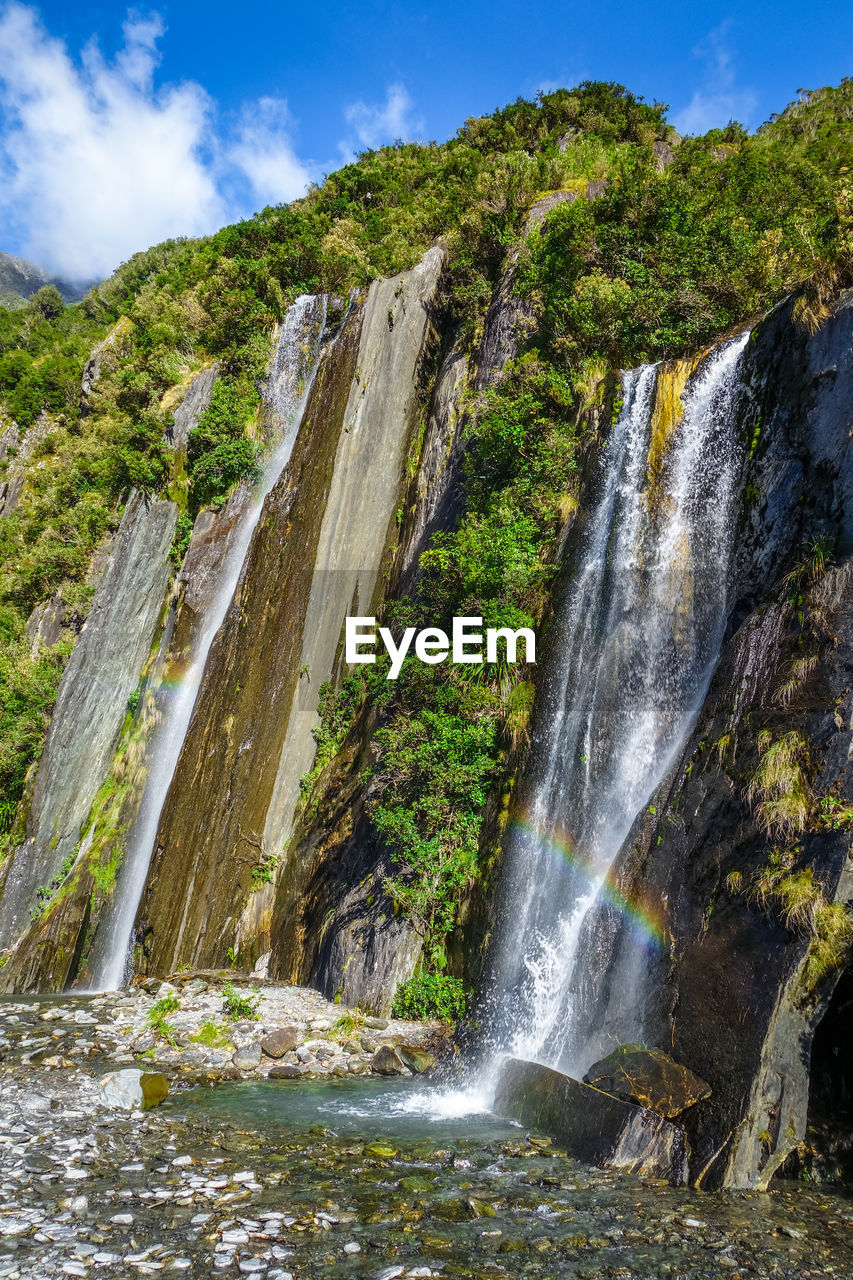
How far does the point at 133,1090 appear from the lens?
6.77m

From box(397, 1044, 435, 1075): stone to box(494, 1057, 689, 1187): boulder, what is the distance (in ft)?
5.27

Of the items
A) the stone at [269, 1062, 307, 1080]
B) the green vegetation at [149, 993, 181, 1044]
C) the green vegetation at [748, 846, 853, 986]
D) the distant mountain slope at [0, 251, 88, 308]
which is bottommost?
the green vegetation at [149, 993, 181, 1044]

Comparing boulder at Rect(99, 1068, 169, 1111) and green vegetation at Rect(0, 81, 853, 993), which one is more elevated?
green vegetation at Rect(0, 81, 853, 993)

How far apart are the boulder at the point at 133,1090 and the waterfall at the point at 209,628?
7.23m

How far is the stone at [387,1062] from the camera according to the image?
8.26 meters

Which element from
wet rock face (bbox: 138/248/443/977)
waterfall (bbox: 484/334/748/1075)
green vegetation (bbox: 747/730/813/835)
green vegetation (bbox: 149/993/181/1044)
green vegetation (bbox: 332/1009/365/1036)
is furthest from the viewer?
wet rock face (bbox: 138/248/443/977)

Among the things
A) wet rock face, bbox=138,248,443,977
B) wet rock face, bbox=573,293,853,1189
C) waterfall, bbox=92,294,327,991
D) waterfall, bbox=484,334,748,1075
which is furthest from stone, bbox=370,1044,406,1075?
waterfall, bbox=92,294,327,991

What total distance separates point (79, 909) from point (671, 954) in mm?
12767

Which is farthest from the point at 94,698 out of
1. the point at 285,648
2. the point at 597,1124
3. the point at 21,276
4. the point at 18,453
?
the point at 21,276

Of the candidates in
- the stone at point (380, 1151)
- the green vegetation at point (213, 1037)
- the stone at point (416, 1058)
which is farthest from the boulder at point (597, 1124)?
the green vegetation at point (213, 1037)

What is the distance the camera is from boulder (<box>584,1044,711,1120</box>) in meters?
5.40

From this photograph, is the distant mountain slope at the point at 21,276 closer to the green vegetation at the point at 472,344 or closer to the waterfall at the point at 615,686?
the green vegetation at the point at 472,344

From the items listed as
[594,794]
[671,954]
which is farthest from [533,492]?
[671,954]

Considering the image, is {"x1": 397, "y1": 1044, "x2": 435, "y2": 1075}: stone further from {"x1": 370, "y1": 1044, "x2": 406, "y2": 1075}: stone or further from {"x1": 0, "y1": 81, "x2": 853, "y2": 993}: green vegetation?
{"x1": 0, "y1": 81, "x2": 853, "y2": 993}: green vegetation
